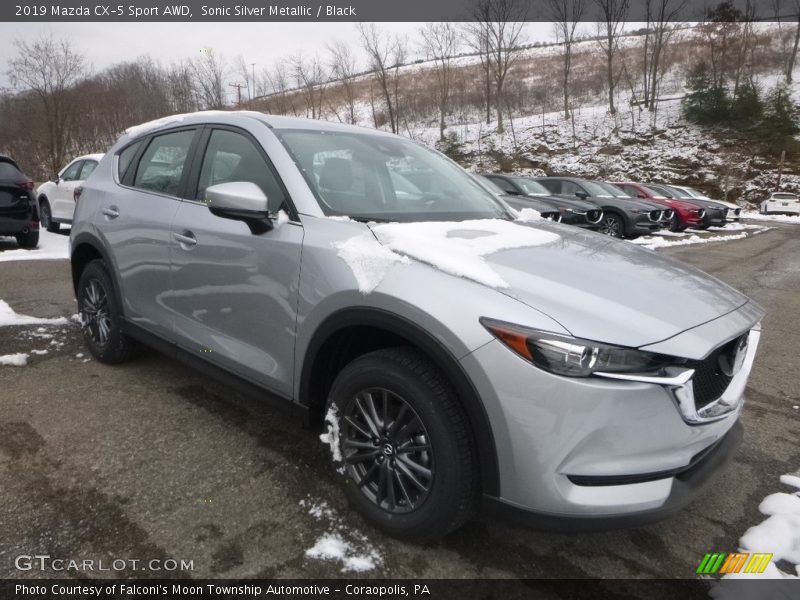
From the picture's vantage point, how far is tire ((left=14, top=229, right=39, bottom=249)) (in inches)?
339

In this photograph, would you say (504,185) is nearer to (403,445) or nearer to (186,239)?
(186,239)

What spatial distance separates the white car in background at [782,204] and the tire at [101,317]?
3040cm

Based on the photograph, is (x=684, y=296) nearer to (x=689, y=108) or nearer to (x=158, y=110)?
(x=689, y=108)

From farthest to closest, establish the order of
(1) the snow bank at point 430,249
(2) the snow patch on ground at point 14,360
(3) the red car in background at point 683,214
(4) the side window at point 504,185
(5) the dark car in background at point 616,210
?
1. (3) the red car in background at point 683,214
2. (5) the dark car in background at point 616,210
3. (4) the side window at point 504,185
4. (2) the snow patch on ground at point 14,360
5. (1) the snow bank at point 430,249

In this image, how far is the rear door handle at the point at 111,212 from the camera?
3.40 metres

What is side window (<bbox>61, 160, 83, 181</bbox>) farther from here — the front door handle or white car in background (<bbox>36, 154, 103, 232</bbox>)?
the front door handle

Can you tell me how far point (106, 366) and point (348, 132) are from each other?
2453 millimetres

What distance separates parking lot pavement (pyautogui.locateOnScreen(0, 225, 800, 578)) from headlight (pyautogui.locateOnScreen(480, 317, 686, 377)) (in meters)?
0.76

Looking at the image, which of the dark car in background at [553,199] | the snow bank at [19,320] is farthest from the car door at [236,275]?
the dark car in background at [553,199]

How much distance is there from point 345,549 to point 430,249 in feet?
3.92

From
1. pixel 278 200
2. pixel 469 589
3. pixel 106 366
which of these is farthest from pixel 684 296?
pixel 106 366

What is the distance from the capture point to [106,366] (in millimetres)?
3814

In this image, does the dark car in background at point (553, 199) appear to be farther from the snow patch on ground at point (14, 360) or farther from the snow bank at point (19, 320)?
the snow patch on ground at point (14, 360)

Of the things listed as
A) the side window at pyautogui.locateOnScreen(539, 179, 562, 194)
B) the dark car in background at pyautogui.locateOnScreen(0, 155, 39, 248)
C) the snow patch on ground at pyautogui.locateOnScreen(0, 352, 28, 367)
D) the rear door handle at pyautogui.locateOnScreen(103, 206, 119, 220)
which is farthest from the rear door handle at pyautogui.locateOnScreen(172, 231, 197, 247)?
the side window at pyautogui.locateOnScreen(539, 179, 562, 194)
